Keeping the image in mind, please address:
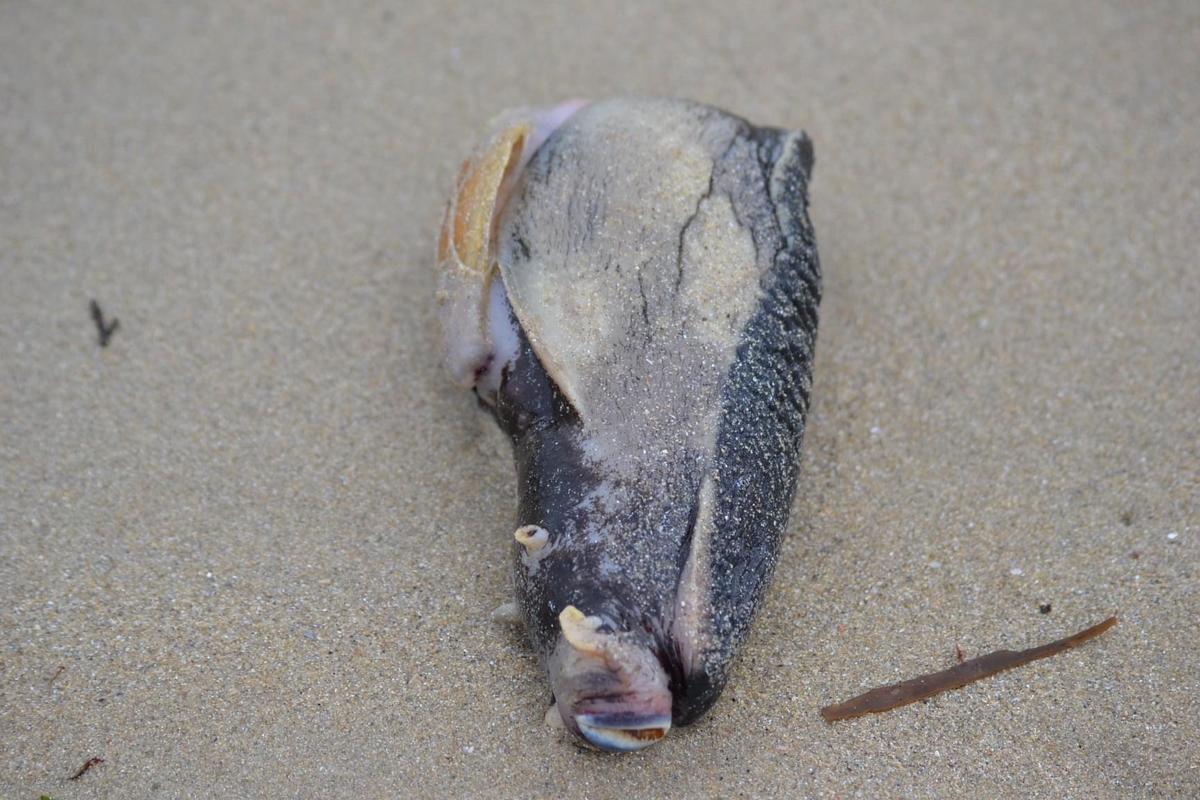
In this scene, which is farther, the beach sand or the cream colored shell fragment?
the cream colored shell fragment

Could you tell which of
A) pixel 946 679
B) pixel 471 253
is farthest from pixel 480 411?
pixel 946 679

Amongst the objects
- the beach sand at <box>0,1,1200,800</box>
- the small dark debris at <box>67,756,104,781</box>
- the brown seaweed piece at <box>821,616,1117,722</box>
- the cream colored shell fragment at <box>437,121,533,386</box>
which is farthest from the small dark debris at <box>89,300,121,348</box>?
the brown seaweed piece at <box>821,616,1117,722</box>

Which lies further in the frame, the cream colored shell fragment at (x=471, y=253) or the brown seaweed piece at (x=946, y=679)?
the cream colored shell fragment at (x=471, y=253)

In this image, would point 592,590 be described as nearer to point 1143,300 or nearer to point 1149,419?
point 1149,419

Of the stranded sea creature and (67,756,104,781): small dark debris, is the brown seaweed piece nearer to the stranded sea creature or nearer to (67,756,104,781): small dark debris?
the stranded sea creature

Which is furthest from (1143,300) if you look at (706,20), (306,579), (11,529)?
(11,529)

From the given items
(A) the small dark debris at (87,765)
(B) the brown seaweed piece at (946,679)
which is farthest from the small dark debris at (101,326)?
(B) the brown seaweed piece at (946,679)

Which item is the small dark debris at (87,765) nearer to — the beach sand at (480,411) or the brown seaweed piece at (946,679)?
the beach sand at (480,411)

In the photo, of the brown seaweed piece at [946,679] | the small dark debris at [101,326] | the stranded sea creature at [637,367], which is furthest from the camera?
the small dark debris at [101,326]
